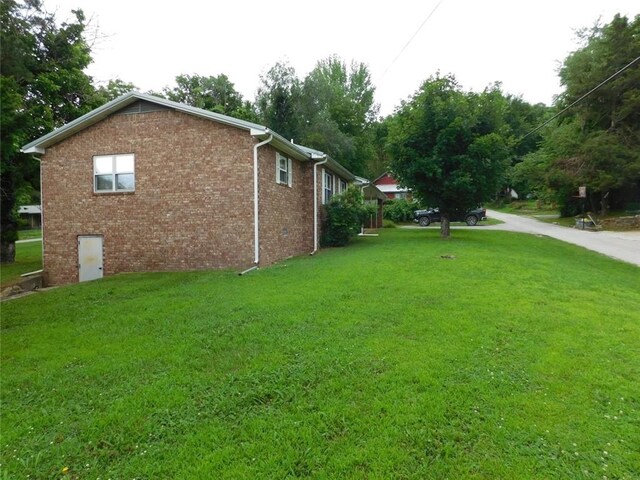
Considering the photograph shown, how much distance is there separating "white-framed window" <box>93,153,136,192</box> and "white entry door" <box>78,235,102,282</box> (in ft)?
4.94

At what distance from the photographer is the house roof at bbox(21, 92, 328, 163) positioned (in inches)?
381

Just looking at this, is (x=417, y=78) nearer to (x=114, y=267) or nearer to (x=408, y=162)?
(x=408, y=162)

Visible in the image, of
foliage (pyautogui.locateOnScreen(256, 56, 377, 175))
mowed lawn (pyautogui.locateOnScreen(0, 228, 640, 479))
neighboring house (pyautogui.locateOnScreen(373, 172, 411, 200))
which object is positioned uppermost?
foliage (pyautogui.locateOnScreen(256, 56, 377, 175))

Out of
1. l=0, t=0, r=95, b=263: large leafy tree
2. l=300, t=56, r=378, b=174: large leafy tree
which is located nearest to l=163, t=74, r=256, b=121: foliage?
l=300, t=56, r=378, b=174: large leafy tree

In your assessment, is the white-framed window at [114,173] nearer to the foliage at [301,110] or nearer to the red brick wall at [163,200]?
the red brick wall at [163,200]

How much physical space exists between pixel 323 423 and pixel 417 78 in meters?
16.4

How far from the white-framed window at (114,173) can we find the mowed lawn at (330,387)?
17.0 ft

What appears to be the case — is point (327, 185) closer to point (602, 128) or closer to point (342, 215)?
point (342, 215)

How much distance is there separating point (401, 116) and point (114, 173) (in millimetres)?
11286

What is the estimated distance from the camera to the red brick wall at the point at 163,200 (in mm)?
9977

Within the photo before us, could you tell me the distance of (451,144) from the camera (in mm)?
14633

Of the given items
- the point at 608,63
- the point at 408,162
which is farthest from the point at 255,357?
the point at 608,63

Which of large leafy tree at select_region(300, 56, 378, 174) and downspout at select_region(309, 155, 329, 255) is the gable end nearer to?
downspout at select_region(309, 155, 329, 255)

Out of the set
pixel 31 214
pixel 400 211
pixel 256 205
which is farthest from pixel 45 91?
pixel 31 214
